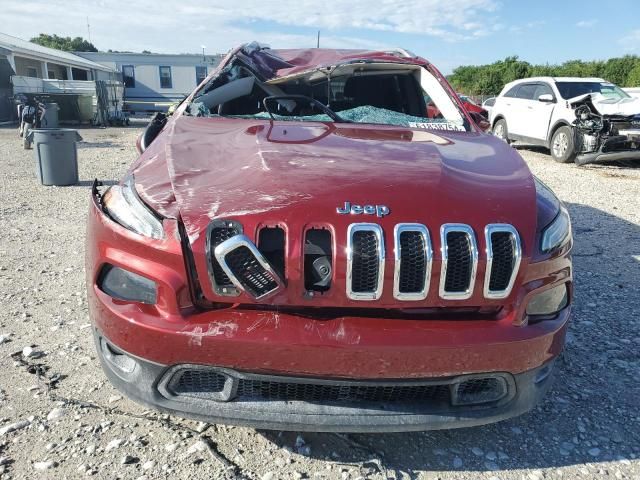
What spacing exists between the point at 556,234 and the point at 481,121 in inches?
63.6

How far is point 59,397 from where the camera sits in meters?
2.48

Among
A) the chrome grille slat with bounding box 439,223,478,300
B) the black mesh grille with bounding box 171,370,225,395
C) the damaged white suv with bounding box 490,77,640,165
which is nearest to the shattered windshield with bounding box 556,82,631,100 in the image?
the damaged white suv with bounding box 490,77,640,165

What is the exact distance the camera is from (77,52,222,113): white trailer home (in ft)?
104

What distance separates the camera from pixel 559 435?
7.80ft

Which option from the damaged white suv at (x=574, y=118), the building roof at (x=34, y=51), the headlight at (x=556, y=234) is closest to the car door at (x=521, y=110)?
the damaged white suv at (x=574, y=118)

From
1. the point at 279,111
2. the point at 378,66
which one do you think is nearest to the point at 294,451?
the point at 279,111

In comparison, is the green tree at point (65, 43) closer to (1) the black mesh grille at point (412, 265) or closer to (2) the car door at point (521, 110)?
(2) the car door at point (521, 110)

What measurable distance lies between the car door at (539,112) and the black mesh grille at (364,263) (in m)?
10.9

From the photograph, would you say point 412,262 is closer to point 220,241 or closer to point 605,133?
point 220,241

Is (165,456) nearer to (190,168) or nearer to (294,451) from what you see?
(294,451)

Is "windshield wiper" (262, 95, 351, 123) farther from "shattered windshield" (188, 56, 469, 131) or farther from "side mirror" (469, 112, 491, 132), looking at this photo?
"side mirror" (469, 112, 491, 132)

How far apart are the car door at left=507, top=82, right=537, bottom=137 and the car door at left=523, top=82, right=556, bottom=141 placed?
0.08 ft

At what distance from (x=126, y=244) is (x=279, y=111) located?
1.94 metres

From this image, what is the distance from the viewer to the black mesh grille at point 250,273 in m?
1.76
